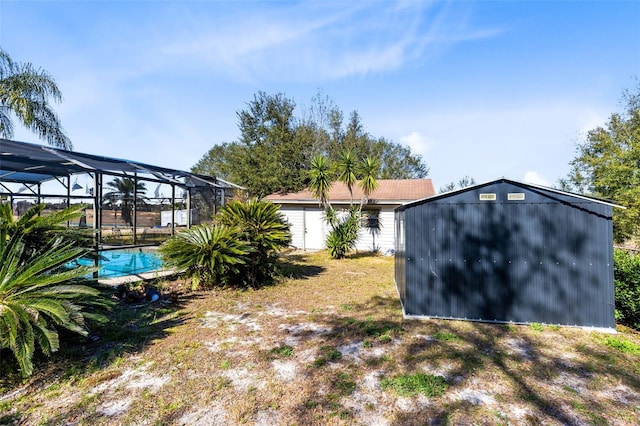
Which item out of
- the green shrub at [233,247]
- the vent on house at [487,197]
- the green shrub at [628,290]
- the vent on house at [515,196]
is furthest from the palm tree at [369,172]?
the green shrub at [628,290]

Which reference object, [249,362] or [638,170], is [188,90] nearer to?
[249,362]

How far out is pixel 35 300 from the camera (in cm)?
300

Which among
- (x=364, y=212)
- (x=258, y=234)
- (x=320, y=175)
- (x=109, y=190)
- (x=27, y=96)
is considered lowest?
(x=258, y=234)

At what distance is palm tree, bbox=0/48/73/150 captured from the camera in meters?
9.13

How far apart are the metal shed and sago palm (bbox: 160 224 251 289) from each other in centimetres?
370

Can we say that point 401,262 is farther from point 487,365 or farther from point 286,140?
point 286,140

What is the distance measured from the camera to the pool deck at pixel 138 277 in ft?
21.1

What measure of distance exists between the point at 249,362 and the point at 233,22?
7.75m

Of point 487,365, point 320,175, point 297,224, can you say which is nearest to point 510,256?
point 487,365

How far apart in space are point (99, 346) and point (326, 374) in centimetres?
298

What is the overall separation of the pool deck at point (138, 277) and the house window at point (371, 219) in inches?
315

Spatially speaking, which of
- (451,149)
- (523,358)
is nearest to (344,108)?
(451,149)

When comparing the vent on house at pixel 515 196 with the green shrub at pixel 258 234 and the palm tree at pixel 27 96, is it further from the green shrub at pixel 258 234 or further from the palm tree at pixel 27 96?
the palm tree at pixel 27 96

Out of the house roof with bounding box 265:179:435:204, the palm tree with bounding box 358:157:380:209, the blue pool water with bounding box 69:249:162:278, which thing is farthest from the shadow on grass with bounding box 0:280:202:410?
the house roof with bounding box 265:179:435:204
